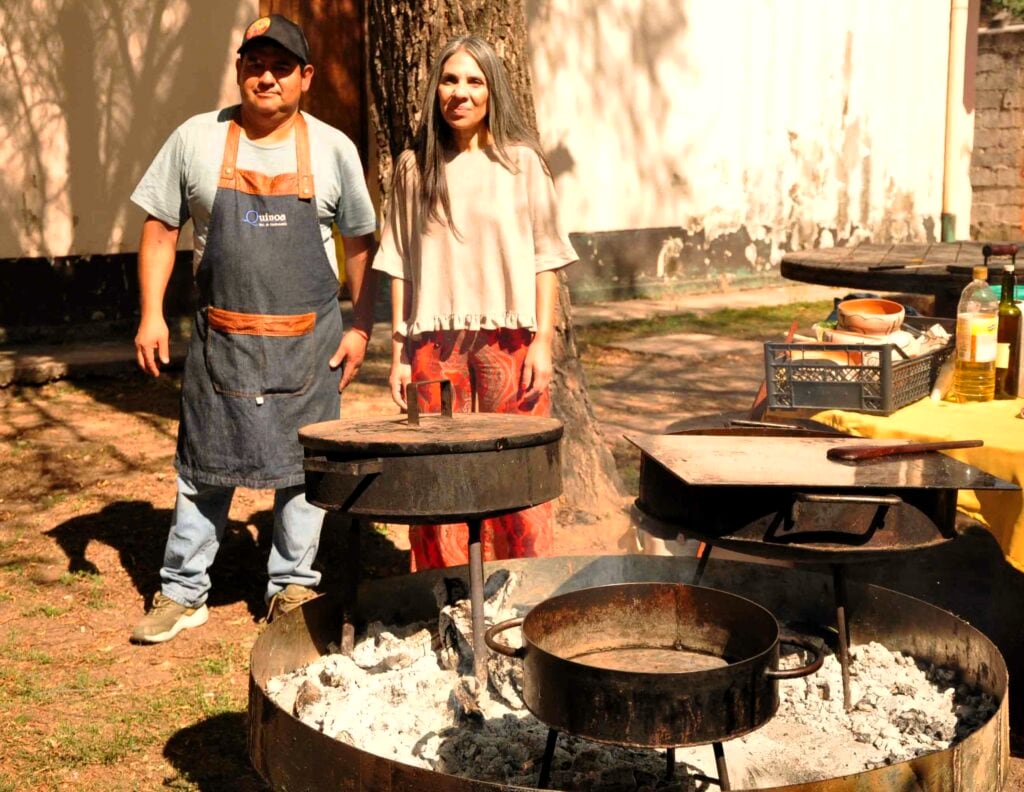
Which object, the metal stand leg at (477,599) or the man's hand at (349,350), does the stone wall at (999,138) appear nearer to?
the man's hand at (349,350)

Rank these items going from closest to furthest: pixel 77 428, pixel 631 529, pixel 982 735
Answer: pixel 982 735 < pixel 631 529 < pixel 77 428

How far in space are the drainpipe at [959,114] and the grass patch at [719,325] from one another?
13.8 feet

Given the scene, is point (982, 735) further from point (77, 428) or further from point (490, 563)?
point (77, 428)

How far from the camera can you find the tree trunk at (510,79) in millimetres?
5594

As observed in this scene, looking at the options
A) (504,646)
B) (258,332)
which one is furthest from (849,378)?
(258,332)

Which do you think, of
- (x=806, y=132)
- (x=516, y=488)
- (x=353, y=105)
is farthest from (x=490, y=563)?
(x=806, y=132)

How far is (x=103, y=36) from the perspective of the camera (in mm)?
8953

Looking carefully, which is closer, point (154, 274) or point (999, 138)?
point (154, 274)

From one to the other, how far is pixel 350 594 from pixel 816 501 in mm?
1418

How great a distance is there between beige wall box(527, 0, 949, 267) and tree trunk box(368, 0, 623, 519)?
5.59 meters

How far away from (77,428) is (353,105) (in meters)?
4.14

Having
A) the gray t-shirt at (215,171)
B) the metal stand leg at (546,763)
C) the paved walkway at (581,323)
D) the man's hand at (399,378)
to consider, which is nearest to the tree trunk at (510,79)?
the gray t-shirt at (215,171)

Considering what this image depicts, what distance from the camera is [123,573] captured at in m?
5.56

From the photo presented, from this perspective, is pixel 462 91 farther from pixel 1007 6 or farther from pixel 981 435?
pixel 1007 6
